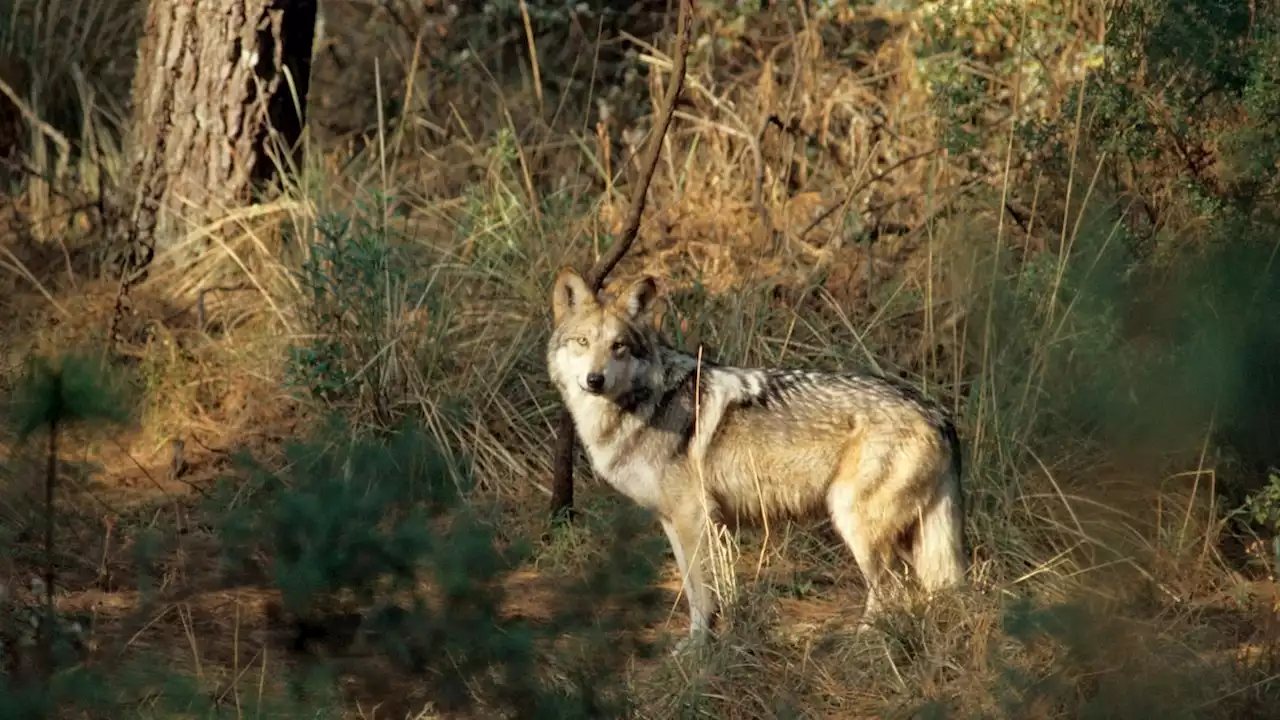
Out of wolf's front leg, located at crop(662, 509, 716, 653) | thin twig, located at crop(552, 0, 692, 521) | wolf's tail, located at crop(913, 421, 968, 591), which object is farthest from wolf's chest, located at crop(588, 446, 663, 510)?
wolf's tail, located at crop(913, 421, 968, 591)

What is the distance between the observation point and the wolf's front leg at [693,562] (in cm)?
606

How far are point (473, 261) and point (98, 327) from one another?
2027mm

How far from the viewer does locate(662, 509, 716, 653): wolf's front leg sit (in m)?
6.06

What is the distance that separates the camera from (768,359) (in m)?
7.82

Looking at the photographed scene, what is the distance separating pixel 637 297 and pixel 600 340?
→ 0.28 metres

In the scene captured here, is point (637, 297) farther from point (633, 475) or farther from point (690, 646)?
point (690, 646)

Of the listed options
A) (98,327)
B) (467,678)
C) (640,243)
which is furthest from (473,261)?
(467,678)

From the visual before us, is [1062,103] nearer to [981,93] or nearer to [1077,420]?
[981,93]

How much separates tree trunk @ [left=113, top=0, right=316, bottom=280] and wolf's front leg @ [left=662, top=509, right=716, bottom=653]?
397 centimetres

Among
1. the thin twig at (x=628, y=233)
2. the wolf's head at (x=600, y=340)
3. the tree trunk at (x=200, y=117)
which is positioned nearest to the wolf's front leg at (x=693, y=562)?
the wolf's head at (x=600, y=340)

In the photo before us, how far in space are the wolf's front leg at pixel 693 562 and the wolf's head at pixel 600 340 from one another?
1.86ft

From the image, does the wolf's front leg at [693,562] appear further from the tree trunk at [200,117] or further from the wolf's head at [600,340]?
the tree trunk at [200,117]

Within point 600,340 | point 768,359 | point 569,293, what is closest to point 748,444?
point 600,340

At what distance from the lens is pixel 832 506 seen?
628 cm
